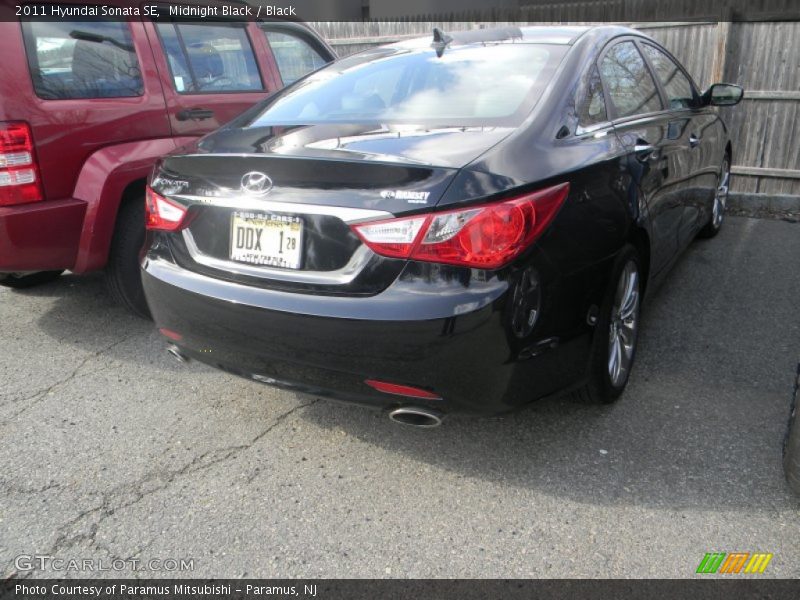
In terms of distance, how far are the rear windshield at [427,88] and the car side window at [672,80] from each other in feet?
4.19

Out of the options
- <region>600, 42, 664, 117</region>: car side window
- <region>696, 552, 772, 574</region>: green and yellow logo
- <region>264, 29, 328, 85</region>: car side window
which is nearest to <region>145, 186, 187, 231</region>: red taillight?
<region>600, 42, 664, 117</region>: car side window

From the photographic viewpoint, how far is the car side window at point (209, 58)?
4219 mm

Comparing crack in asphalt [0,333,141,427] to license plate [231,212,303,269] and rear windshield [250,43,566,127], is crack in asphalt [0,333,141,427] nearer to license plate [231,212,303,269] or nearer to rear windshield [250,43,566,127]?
license plate [231,212,303,269]

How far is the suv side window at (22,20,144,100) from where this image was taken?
3.50 metres

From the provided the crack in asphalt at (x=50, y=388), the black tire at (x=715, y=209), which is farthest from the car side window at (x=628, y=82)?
the crack in asphalt at (x=50, y=388)

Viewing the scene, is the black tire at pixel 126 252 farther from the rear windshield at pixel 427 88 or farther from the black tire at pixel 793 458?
the black tire at pixel 793 458

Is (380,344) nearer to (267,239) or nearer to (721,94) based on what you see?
(267,239)

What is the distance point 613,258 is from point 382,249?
1.04 m

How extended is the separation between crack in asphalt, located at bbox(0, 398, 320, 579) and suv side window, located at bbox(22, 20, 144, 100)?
2.09m

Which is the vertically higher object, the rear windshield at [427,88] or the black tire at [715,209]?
the rear windshield at [427,88]

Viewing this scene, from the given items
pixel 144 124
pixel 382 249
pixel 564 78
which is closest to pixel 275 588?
pixel 382 249

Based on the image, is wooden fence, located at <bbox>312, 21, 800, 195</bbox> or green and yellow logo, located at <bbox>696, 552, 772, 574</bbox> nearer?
green and yellow logo, located at <bbox>696, 552, 772, 574</bbox>

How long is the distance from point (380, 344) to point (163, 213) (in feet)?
3.71

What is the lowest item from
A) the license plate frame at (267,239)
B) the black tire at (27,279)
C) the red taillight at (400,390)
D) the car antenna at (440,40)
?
the black tire at (27,279)
